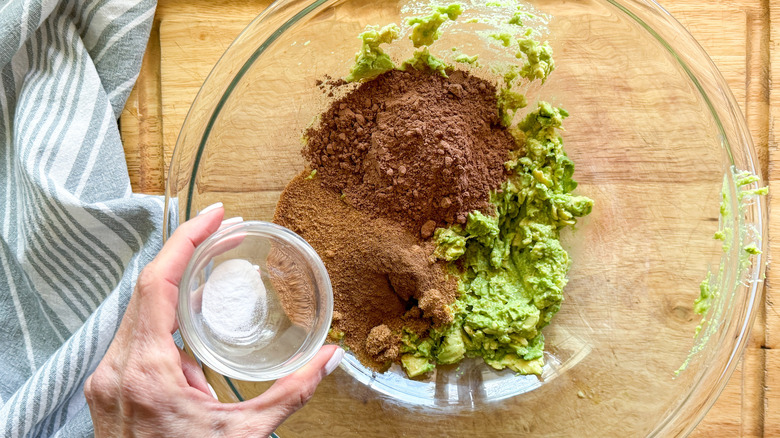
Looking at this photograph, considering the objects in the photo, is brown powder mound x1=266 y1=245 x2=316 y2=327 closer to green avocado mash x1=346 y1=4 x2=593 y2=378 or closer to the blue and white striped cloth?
green avocado mash x1=346 y1=4 x2=593 y2=378

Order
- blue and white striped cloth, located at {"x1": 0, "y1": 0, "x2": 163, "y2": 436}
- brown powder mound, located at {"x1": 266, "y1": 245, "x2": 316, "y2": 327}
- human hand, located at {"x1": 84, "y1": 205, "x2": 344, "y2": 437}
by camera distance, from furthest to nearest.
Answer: blue and white striped cloth, located at {"x1": 0, "y1": 0, "x2": 163, "y2": 436} → brown powder mound, located at {"x1": 266, "y1": 245, "x2": 316, "y2": 327} → human hand, located at {"x1": 84, "y1": 205, "x2": 344, "y2": 437}

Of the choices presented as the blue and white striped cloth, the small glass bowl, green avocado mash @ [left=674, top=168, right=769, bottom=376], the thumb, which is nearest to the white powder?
the small glass bowl

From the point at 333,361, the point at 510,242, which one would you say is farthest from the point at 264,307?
the point at 510,242

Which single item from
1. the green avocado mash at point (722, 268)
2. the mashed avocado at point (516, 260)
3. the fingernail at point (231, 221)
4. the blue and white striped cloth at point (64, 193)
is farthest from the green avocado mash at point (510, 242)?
the blue and white striped cloth at point (64, 193)

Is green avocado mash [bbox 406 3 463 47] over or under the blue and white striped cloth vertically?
over

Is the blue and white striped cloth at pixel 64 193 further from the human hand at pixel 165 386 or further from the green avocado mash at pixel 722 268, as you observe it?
the green avocado mash at pixel 722 268

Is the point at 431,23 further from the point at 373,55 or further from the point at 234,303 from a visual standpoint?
the point at 234,303
